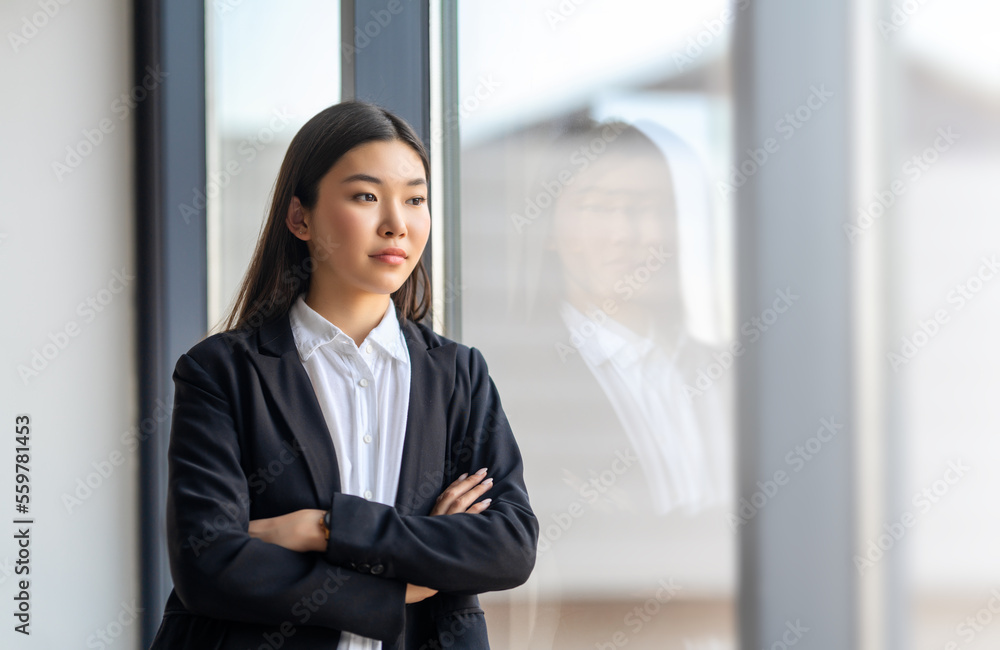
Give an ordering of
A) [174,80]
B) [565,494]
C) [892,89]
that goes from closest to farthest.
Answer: [892,89], [565,494], [174,80]

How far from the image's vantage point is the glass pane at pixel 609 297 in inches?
54.2

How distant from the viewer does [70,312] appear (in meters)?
2.45

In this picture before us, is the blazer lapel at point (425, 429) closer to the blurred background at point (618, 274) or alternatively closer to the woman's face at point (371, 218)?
the woman's face at point (371, 218)

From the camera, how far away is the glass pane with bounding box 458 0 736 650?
4.51 ft

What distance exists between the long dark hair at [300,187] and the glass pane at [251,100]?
2.55ft

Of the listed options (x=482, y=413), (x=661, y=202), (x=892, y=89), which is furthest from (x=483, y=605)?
(x=892, y=89)

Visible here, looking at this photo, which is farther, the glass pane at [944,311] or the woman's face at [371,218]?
the woman's face at [371,218]

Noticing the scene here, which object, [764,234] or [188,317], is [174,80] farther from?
[764,234]

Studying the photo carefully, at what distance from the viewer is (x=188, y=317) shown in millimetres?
2506

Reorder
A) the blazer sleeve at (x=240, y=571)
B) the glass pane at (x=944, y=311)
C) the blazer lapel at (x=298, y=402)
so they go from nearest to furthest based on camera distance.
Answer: the glass pane at (x=944, y=311)
the blazer sleeve at (x=240, y=571)
the blazer lapel at (x=298, y=402)

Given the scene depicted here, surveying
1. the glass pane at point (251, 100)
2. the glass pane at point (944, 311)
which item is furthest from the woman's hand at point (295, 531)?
the glass pane at point (251, 100)

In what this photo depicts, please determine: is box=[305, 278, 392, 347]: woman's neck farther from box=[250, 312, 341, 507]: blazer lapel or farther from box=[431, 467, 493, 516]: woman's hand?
box=[431, 467, 493, 516]: woman's hand

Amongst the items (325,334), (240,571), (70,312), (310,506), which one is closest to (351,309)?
(325,334)

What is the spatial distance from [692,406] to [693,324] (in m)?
0.14
